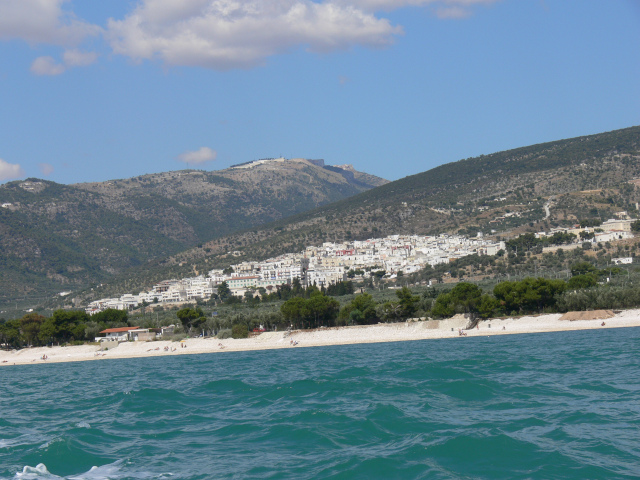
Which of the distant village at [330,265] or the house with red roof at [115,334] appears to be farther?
the distant village at [330,265]

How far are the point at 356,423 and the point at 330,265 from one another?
11215cm

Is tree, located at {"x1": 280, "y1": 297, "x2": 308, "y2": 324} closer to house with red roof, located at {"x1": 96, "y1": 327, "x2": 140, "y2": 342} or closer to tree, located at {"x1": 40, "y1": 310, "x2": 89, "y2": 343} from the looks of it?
house with red roof, located at {"x1": 96, "y1": 327, "x2": 140, "y2": 342}

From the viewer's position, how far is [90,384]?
116 ft

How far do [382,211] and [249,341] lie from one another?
112 meters

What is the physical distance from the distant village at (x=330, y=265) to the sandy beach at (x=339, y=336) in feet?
164

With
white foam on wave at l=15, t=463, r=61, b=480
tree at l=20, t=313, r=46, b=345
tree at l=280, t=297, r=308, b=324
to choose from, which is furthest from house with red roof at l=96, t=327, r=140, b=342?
white foam on wave at l=15, t=463, r=61, b=480

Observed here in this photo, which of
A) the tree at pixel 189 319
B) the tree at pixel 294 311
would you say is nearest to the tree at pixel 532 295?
the tree at pixel 294 311

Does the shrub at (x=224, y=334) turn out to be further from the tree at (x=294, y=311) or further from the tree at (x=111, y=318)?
the tree at (x=111, y=318)

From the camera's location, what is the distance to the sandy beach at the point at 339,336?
50281 mm

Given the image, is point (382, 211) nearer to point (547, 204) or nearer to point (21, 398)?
point (547, 204)

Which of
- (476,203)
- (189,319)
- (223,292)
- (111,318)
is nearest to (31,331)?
(111,318)

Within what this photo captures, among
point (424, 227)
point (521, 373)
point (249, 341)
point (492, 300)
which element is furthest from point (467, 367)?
point (424, 227)

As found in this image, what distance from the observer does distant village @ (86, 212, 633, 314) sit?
11200 centimetres

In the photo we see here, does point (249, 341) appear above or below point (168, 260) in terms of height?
below
